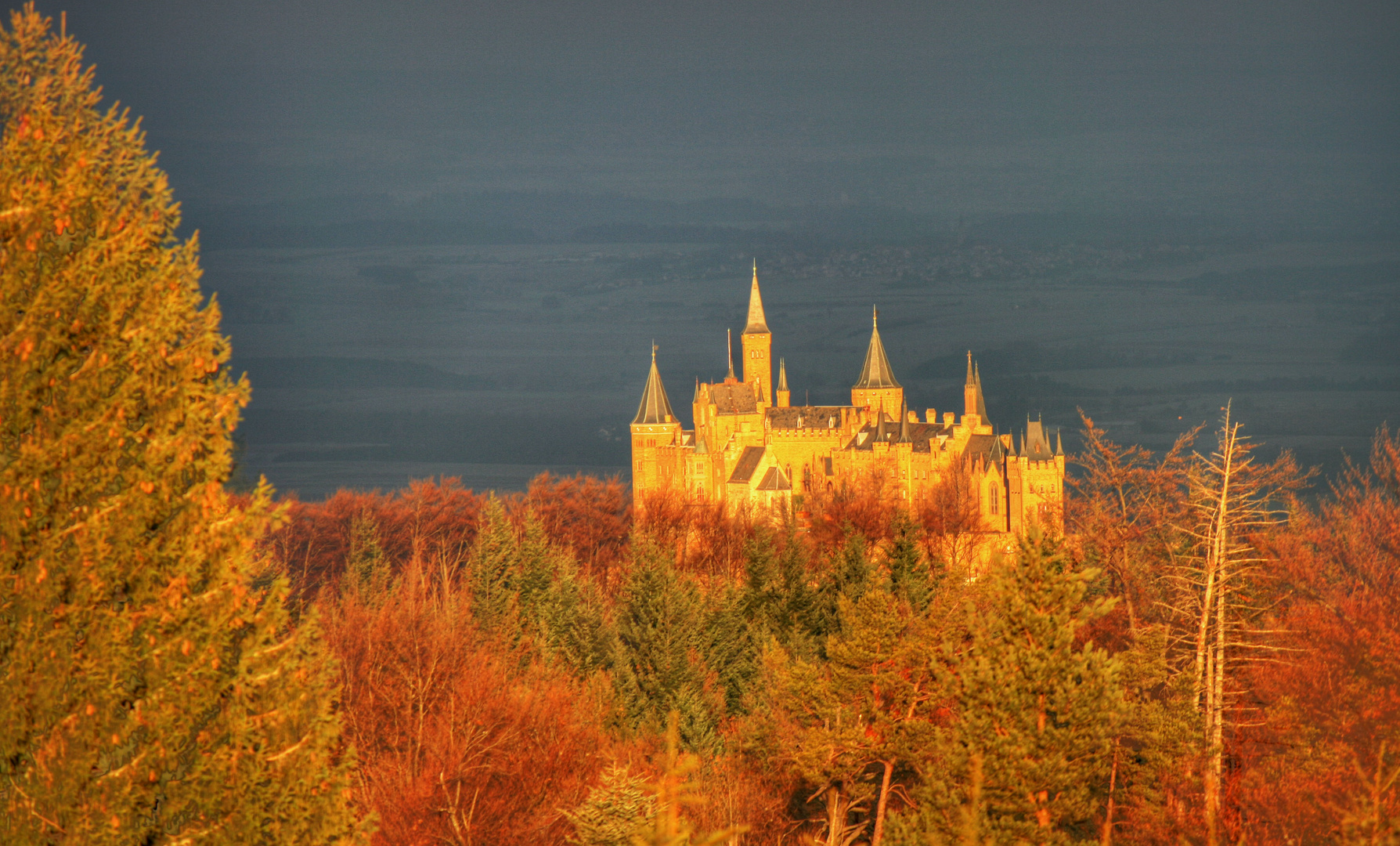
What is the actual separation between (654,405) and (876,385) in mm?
20307

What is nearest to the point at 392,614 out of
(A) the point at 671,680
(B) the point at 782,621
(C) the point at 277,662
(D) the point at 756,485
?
(A) the point at 671,680

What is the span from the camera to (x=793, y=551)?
48.3m

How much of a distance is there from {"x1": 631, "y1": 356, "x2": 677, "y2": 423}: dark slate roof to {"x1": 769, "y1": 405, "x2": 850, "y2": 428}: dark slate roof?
10.9m

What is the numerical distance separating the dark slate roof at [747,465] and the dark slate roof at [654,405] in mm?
11420

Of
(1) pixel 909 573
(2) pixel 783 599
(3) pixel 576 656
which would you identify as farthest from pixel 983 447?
(3) pixel 576 656

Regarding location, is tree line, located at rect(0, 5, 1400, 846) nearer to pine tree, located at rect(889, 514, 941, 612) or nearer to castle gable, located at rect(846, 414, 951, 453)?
pine tree, located at rect(889, 514, 941, 612)

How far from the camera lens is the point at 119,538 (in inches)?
425

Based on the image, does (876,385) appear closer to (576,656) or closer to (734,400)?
(734,400)

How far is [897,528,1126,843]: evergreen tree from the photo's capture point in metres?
21.6

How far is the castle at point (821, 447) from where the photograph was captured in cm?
9850

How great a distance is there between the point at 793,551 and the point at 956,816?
86.8 ft

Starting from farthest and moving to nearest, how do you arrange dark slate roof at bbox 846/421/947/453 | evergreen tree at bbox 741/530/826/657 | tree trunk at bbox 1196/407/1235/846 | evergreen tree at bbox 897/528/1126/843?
dark slate roof at bbox 846/421/947/453, evergreen tree at bbox 741/530/826/657, tree trunk at bbox 1196/407/1235/846, evergreen tree at bbox 897/528/1126/843

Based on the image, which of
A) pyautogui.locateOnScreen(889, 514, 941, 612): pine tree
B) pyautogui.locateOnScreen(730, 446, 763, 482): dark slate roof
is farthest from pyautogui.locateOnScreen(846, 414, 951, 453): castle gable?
pyautogui.locateOnScreen(889, 514, 941, 612): pine tree

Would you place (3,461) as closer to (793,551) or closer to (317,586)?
(793,551)
